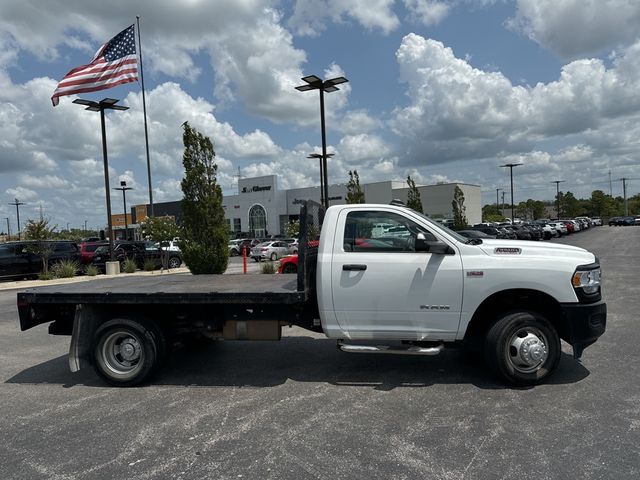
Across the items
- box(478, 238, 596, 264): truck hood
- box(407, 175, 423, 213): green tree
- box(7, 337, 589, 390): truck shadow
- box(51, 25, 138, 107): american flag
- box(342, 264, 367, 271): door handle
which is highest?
box(51, 25, 138, 107): american flag

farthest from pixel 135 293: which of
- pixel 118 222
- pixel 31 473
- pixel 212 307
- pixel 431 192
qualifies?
pixel 118 222

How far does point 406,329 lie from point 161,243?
2167 cm

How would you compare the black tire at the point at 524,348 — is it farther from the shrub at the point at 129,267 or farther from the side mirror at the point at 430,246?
the shrub at the point at 129,267

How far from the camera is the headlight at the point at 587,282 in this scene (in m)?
5.09

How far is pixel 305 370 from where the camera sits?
6121mm

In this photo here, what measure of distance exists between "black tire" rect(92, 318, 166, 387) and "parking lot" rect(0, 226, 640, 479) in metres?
0.18

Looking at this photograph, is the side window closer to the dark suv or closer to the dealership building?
the dark suv

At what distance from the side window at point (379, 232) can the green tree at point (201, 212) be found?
12134 mm

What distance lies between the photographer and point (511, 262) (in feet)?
16.8

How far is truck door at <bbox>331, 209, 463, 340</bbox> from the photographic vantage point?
522cm

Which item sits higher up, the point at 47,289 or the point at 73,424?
the point at 47,289

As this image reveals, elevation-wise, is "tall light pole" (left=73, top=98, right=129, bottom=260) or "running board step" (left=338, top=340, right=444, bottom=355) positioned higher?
"tall light pole" (left=73, top=98, right=129, bottom=260)

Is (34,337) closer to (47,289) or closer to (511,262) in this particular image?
(47,289)

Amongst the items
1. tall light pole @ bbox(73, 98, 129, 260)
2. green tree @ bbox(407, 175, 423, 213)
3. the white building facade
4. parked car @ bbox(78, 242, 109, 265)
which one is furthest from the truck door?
the white building facade
